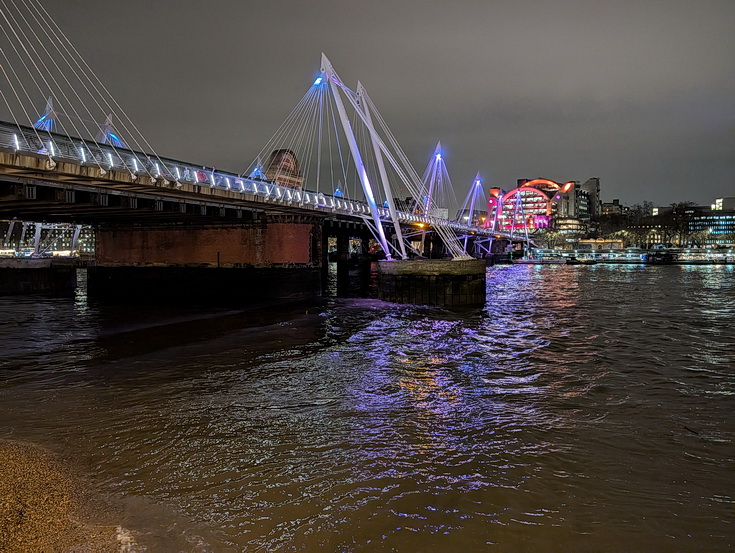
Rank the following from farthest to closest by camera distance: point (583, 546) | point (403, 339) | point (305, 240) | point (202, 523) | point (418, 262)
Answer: point (305, 240)
point (418, 262)
point (403, 339)
point (202, 523)
point (583, 546)

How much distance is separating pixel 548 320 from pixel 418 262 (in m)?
9.28

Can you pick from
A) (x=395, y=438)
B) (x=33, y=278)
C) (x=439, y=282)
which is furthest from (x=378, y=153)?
(x=33, y=278)

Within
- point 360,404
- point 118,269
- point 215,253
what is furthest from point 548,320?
point 118,269

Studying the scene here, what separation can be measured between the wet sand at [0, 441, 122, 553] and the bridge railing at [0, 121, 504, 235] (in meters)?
15.2

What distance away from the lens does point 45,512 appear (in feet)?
17.8

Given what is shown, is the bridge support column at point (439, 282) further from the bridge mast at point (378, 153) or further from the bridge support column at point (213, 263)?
the bridge support column at point (213, 263)

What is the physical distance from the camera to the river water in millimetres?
5297

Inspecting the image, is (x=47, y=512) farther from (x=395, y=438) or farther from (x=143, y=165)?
(x=143, y=165)

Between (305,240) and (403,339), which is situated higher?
(305,240)

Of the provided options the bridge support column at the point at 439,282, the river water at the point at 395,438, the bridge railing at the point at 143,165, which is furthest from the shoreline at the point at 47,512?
the bridge support column at the point at 439,282

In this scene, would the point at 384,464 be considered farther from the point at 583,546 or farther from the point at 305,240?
the point at 305,240

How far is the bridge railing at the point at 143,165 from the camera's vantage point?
61.8ft

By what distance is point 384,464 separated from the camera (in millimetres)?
6918

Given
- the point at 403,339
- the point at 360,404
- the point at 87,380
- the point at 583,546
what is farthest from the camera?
the point at 403,339
